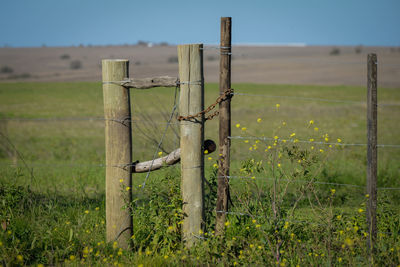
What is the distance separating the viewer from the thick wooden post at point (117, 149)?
4.45 metres

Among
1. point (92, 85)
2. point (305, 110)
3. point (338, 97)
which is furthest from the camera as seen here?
point (92, 85)

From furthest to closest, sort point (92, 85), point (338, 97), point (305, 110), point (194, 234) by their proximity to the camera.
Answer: point (92, 85) → point (338, 97) → point (305, 110) → point (194, 234)

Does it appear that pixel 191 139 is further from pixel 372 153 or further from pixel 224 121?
pixel 372 153

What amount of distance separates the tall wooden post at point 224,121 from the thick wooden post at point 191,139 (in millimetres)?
189

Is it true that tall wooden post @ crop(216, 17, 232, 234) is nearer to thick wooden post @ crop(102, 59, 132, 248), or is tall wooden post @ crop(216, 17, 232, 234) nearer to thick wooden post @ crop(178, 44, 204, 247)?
thick wooden post @ crop(178, 44, 204, 247)

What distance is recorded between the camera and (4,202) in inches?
183

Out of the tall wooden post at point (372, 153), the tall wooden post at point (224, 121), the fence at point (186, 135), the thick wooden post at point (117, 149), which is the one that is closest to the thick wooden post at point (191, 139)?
the fence at point (186, 135)

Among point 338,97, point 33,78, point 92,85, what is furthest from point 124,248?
point 33,78

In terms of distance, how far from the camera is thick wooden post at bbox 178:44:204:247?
14.1 feet

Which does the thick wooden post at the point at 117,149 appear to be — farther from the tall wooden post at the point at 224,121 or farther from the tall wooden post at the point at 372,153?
the tall wooden post at the point at 372,153

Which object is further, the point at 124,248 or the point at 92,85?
the point at 92,85

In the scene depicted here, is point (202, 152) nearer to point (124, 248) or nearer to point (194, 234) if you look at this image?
point (194, 234)

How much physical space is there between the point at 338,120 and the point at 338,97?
1223 centimetres

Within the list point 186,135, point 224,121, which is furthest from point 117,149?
point 224,121
